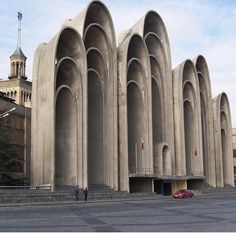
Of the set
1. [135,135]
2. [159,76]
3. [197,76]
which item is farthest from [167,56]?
[135,135]

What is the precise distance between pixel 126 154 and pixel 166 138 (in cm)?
1446

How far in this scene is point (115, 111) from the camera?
58250mm

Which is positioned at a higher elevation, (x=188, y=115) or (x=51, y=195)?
(x=188, y=115)

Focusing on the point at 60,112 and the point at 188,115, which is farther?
the point at 188,115

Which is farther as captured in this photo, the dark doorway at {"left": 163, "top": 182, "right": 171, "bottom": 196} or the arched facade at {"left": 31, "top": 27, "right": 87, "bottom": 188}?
the dark doorway at {"left": 163, "top": 182, "right": 171, "bottom": 196}

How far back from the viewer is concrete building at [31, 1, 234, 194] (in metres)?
51.6

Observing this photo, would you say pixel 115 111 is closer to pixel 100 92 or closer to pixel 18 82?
pixel 100 92

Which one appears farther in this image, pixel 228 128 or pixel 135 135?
pixel 228 128

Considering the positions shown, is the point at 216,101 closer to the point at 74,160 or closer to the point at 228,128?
the point at 228,128

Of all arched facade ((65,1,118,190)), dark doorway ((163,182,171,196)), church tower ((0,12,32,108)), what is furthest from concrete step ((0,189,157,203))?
church tower ((0,12,32,108))

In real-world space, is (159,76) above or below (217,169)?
above

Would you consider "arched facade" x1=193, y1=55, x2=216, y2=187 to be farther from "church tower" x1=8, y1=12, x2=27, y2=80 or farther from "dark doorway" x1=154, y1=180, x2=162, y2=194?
"church tower" x1=8, y1=12, x2=27, y2=80

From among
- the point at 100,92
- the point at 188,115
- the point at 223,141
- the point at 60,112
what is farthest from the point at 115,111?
the point at 223,141

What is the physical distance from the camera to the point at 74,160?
51875mm
